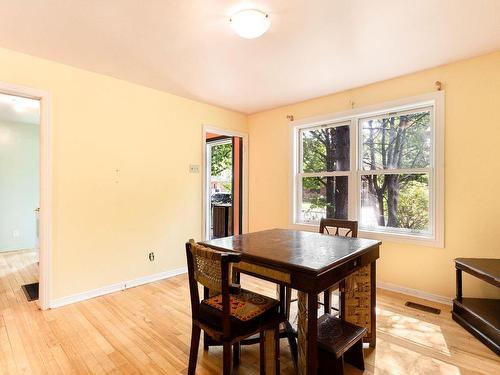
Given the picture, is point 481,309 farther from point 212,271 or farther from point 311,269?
point 212,271

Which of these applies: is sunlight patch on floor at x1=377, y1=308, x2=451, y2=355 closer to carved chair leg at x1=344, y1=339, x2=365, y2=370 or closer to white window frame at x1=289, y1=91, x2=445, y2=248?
carved chair leg at x1=344, y1=339, x2=365, y2=370

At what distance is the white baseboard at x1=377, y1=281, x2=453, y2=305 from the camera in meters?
2.75

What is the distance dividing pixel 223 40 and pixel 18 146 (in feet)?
15.9

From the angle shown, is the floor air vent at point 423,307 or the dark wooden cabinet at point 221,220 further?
the dark wooden cabinet at point 221,220

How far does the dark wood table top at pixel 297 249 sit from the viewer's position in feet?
4.67

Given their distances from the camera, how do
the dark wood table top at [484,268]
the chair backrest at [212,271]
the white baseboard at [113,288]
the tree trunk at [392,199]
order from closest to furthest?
the chair backrest at [212,271]
the dark wood table top at [484,268]
the white baseboard at [113,288]
the tree trunk at [392,199]

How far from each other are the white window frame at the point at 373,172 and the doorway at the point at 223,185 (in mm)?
983

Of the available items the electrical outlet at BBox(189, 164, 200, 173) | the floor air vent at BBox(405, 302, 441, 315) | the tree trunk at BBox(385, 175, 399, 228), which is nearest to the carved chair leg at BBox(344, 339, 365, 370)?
the floor air vent at BBox(405, 302, 441, 315)

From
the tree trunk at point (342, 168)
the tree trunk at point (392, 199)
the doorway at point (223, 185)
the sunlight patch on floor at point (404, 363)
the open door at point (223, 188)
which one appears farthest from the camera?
the open door at point (223, 188)

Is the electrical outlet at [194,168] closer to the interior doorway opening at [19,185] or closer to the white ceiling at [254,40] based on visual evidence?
the white ceiling at [254,40]

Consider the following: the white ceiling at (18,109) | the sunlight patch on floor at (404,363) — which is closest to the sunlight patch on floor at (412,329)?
the sunlight patch on floor at (404,363)

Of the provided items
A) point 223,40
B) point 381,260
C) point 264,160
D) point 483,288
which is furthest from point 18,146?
point 483,288

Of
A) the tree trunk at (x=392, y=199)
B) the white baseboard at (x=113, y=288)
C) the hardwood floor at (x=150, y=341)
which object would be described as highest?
the tree trunk at (x=392, y=199)

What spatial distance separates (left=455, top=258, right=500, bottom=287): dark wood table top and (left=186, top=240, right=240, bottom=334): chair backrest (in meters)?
1.97
